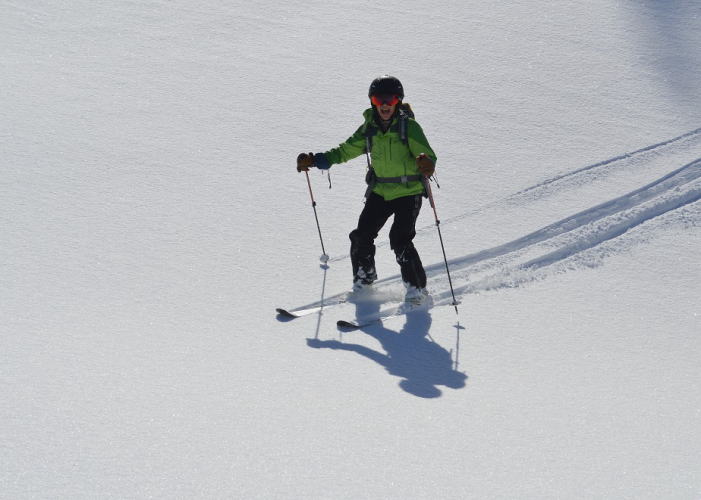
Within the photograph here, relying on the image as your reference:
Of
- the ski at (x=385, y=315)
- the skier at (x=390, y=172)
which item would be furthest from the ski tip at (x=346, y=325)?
the skier at (x=390, y=172)

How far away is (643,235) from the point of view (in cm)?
588

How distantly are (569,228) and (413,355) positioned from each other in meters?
1.98

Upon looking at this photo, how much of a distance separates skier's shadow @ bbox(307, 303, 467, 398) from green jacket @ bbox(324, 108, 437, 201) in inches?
29.4

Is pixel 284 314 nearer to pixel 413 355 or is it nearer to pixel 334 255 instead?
pixel 413 355

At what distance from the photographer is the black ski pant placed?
17.0 ft

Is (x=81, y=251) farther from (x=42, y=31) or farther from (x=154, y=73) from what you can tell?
(x=42, y=31)

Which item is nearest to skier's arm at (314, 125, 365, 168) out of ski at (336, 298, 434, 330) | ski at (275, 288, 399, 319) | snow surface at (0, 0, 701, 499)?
snow surface at (0, 0, 701, 499)

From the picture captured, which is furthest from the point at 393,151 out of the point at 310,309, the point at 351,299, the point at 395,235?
the point at 310,309

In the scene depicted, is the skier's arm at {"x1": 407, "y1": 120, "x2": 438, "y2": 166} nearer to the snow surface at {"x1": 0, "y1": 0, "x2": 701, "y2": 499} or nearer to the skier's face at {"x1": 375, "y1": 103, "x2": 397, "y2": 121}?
the skier's face at {"x1": 375, "y1": 103, "x2": 397, "y2": 121}

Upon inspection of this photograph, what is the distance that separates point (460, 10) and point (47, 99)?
15.1ft

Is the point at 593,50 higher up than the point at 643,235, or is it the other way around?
the point at 593,50

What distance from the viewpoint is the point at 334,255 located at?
18.7ft

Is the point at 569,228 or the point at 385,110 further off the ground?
the point at 385,110

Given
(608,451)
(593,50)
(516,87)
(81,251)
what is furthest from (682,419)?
(593,50)
